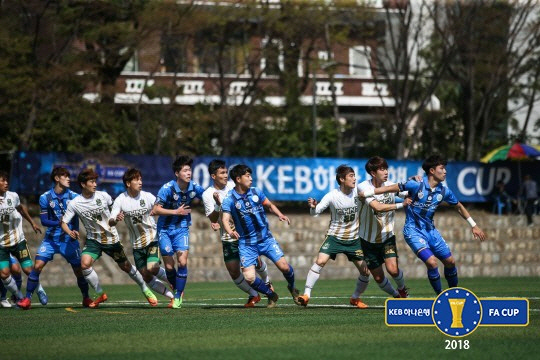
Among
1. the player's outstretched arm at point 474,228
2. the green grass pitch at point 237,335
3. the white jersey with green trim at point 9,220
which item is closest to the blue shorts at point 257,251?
the green grass pitch at point 237,335

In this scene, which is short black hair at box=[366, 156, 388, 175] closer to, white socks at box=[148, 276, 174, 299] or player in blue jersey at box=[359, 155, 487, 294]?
player in blue jersey at box=[359, 155, 487, 294]

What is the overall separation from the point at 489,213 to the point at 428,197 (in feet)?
66.7

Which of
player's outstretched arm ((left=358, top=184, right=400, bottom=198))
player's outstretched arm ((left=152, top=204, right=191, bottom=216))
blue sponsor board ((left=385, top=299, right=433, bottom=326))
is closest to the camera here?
blue sponsor board ((left=385, top=299, right=433, bottom=326))

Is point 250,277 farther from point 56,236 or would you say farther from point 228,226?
point 56,236

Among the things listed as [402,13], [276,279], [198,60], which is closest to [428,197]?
[276,279]

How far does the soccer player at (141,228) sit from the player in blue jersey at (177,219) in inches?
6.5

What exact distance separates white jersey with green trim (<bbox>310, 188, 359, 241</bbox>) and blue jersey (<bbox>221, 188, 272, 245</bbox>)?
2.94 ft

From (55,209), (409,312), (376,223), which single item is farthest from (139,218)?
(409,312)

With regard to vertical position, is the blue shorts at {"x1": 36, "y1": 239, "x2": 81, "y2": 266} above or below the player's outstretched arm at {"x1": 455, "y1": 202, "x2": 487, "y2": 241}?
below

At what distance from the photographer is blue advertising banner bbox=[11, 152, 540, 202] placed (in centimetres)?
3145

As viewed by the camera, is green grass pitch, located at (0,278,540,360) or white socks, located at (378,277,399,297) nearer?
green grass pitch, located at (0,278,540,360)

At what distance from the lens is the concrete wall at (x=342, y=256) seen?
99.1 ft

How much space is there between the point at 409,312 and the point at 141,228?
24.7 ft

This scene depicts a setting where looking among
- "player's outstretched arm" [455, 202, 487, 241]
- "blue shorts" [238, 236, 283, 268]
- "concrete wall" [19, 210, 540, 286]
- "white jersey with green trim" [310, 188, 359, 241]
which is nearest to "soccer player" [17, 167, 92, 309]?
"blue shorts" [238, 236, 283, 268]
